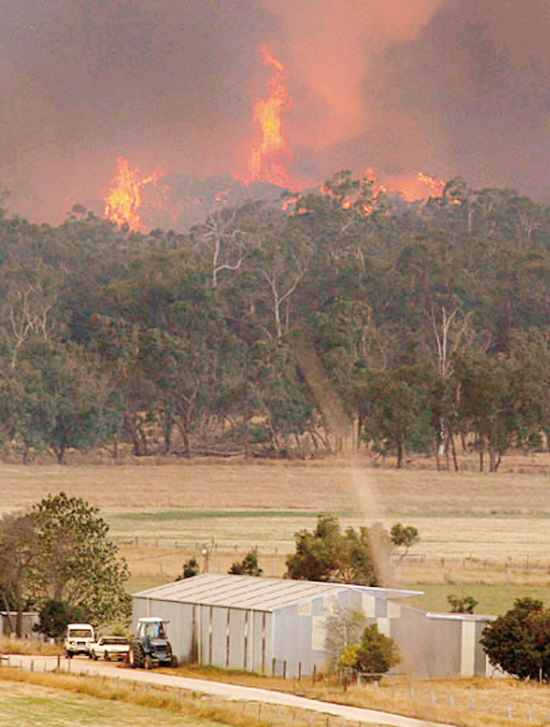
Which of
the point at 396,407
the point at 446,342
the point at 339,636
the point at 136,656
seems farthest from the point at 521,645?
the point at 446,342

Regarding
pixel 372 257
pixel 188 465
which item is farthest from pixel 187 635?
pixel 372 257

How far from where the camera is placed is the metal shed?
42.3 metres

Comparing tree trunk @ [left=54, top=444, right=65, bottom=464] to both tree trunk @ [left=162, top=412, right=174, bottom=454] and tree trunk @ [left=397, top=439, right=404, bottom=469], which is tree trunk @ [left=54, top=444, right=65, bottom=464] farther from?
tree trunk @ [left=397, top=439, right=404, bottom=469]

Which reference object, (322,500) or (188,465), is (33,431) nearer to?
(188,465)

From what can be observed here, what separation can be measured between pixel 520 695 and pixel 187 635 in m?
12.0

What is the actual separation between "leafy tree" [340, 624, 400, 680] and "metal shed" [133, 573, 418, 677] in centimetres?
162

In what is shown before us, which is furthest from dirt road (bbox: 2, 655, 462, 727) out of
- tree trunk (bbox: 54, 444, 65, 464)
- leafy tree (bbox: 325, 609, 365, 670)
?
tree trunk (bbox: 54, 444, 65, 464)

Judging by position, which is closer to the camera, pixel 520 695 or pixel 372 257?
pixel 520 695

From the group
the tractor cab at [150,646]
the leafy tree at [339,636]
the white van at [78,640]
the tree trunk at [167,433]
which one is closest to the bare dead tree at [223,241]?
the tree trunk at [167,433]

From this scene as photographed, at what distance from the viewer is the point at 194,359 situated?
12669 cm

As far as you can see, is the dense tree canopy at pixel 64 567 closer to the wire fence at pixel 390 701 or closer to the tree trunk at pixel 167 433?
the wire fence at pixel 390 701

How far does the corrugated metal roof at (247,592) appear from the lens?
4406 centimetres

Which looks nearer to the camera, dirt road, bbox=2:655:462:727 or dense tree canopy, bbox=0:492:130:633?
dirt road, bbox=2:655:462:727

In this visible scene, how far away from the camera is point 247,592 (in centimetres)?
4628
